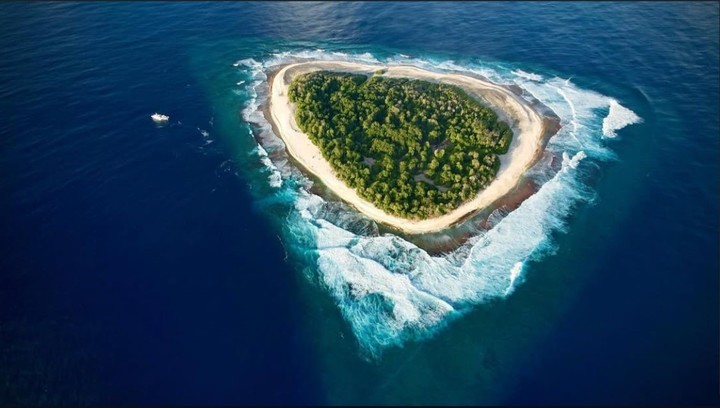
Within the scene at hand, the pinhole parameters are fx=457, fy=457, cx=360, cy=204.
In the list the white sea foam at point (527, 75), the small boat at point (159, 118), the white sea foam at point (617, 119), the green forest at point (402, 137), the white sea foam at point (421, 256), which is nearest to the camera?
the white sea foam at point (421, 256)

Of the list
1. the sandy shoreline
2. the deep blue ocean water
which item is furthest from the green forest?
the deep blue ocean water

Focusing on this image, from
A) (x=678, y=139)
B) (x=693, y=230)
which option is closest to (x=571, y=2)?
(x=678, y=139)

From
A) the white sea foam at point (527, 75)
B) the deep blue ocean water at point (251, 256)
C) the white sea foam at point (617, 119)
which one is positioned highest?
the white sea foam at point (527, 75)

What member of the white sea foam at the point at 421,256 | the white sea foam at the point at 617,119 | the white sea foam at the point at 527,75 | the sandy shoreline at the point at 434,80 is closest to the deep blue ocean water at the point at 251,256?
the white sea foam at the point at 421,256

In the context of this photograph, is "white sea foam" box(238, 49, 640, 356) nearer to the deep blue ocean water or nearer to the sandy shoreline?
the deep blue ocean water

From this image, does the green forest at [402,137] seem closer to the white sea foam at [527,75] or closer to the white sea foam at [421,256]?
the white sea foam at [421,256]

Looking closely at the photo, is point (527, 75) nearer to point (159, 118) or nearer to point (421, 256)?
point (421, 256)

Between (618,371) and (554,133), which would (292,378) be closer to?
(618,371)
